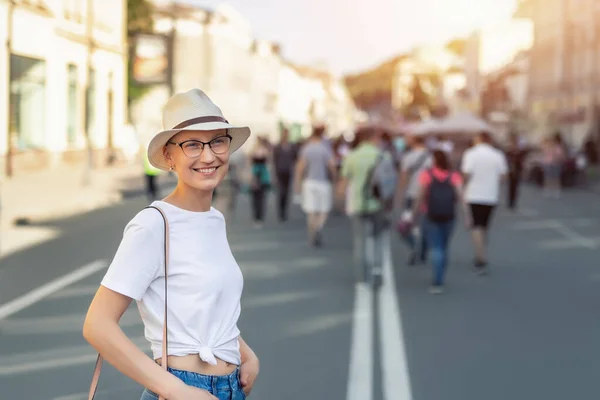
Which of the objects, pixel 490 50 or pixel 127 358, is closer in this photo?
pixel 127 358

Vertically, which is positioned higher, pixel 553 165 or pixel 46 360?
pixel 553 165

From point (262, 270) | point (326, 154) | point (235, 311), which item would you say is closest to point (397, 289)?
point (262, 270)

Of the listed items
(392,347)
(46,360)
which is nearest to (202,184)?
(46,360)

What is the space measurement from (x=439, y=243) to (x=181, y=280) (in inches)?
375

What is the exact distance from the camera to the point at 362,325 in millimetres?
9984

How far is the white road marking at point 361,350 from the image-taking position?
24.0 ft

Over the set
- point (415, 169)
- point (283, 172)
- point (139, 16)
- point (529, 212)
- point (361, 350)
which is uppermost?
point (139, 16)

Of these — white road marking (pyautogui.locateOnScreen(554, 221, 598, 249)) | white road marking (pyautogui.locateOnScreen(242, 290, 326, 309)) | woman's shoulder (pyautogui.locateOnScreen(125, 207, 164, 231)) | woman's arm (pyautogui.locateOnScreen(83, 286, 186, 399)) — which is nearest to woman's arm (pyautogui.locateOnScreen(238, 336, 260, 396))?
woman's arm (pyautogui.locateOnScreen(83, 286, 186, 399))

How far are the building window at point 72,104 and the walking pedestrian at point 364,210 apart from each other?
2740 cm

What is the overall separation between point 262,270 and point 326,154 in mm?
3635

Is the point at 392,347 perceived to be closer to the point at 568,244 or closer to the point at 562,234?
the point at 568,244

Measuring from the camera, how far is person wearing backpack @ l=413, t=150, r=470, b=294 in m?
12.5

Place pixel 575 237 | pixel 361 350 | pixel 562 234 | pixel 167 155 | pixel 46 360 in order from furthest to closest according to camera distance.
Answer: pixel 562 234 → pixel 575 237 → pixel 361 350 → pixel 46 360 → pixel 167 155

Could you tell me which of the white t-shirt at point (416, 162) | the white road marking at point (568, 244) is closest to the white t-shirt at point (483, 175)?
the white t-shirt at point (416, 162)
